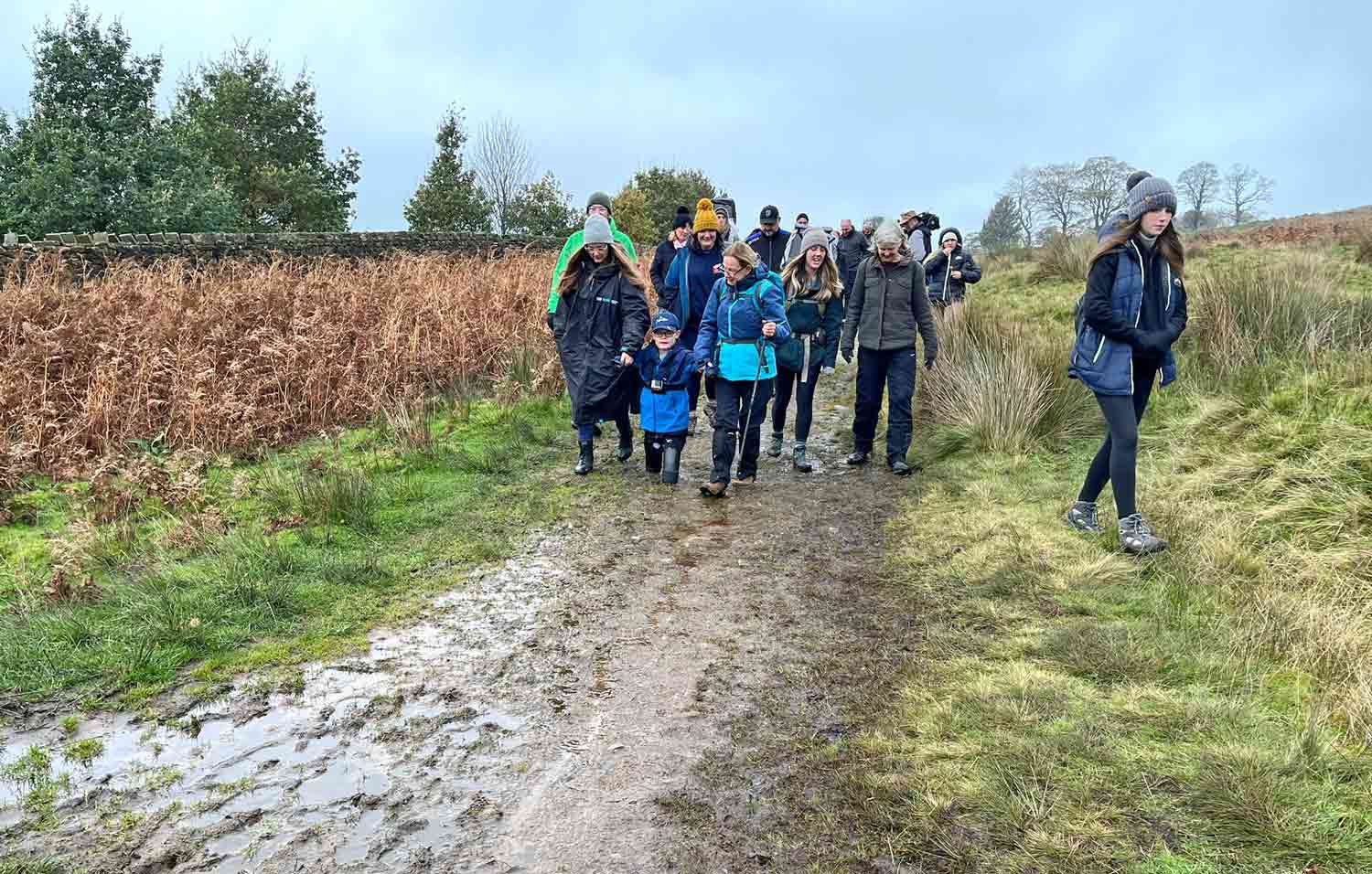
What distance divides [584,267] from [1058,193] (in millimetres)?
36268

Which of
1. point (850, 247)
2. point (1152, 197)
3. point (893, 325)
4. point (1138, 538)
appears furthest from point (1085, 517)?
point (850, 247)

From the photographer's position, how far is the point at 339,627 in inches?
164

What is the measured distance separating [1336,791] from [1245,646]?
40.4 inches

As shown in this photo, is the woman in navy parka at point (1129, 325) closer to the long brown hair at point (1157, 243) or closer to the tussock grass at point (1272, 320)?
the long brown hair at point (1157, 243)

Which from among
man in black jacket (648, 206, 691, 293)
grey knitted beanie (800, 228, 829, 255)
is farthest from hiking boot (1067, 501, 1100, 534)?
man in black jacket (648, 206, 691, 293)

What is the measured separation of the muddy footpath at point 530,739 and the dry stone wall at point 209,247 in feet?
29.0

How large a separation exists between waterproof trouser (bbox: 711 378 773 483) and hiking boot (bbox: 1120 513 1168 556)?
2.79 m

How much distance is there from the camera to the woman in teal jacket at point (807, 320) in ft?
24.4

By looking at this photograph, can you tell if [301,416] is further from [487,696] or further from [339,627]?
[487,696]

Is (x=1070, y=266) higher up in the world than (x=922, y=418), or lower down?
higher up

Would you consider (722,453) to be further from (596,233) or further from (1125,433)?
(1125,433)

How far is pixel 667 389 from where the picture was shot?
672 centimetres

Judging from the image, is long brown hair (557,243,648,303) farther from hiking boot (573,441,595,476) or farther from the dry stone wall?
the dry stone wall

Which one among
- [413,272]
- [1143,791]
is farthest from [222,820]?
[413,272]
